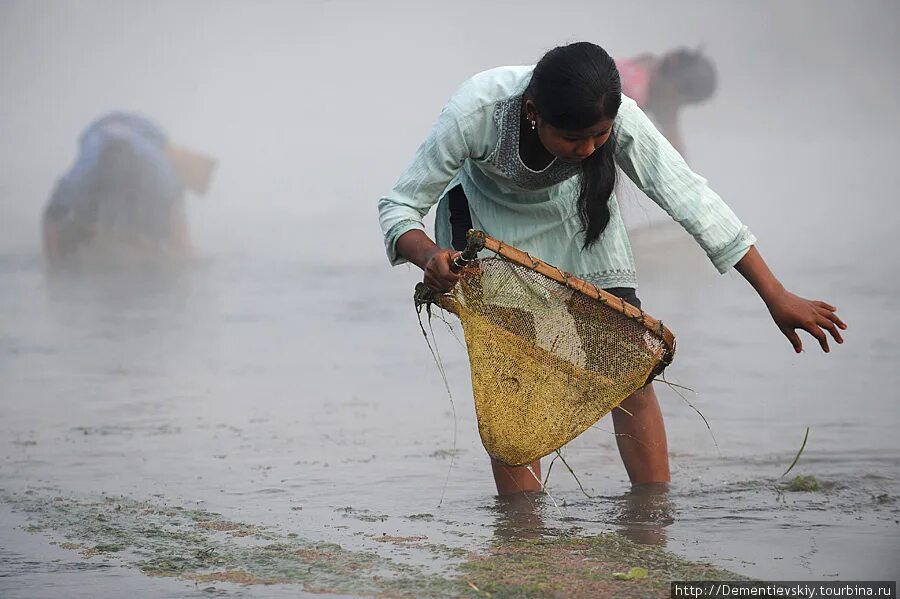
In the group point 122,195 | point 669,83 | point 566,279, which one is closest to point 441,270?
point 566,279

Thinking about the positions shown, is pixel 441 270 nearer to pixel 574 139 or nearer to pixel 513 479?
pixel 574 139

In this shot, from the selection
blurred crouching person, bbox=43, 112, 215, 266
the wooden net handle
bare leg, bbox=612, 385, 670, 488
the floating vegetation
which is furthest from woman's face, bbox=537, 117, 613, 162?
blurred crouching person, bbox=43, 112, 215, 266

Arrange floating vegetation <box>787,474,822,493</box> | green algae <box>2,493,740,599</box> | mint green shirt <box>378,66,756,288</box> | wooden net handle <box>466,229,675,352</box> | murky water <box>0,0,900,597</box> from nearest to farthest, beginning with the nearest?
green algae <box>2,493,740,599</box> → wooden net handle <box>466,229,675,352</box> → mint green shirt <box>378,66,756,288</box> → murky water <box>0,0,900,597</box> → floating vegetation <box>787,474,822,493</box>

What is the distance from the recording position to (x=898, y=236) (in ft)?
26.3

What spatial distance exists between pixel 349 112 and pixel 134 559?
24.2 feet

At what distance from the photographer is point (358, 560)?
2.38 m

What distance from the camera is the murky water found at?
8.72 ft

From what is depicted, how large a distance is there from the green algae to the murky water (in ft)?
0.17

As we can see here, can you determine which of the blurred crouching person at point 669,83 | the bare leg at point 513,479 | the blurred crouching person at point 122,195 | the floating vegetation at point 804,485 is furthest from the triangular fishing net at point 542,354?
the blurred crouching person at point 122,195

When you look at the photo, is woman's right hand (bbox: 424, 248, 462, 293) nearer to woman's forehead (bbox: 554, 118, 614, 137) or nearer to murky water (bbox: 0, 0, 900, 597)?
woman's forehead (bbox: 554, 118, 614, 137)

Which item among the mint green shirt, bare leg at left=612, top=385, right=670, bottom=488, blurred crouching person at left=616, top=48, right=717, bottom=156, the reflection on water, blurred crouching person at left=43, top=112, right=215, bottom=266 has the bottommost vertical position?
the reflection on water

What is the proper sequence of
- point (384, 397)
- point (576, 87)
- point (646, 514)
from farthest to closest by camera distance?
1. point (384, 397)
2. point (646, 514)
3. point (576, 87)

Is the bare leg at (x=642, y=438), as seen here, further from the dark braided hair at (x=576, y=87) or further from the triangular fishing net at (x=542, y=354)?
the dark braided hair at (x=576, y=87)

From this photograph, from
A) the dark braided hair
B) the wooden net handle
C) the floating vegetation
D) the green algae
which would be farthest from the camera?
the floating vegetation
